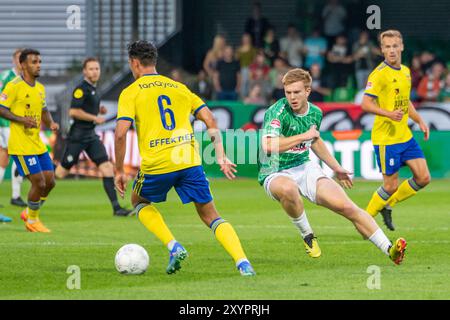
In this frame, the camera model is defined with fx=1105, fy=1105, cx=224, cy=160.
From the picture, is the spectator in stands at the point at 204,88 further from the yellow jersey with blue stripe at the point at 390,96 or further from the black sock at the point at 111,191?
the yellow jersey with blue stripe at the point at 390,96

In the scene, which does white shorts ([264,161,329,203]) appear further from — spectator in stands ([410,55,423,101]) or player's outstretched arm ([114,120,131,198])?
spectator in stands ([410,55,423,101])

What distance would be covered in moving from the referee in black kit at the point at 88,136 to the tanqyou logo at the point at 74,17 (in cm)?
1163

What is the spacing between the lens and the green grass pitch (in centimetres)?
892

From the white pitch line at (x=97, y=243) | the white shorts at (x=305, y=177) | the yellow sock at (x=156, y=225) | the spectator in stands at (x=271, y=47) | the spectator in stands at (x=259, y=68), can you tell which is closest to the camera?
the yellow sock at (x=156, y=225)

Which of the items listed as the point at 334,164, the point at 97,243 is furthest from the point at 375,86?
the point at 97,243

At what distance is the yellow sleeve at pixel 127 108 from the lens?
9781 mm

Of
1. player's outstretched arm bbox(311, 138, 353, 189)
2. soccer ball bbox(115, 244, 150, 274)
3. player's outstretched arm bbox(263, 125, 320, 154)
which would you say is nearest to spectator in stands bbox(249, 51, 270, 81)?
player's outstretched arm bbox(311, 138, 353, 189)

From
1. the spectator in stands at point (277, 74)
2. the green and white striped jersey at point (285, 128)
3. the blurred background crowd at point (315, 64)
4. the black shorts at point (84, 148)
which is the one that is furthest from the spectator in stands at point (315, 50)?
the green and white striped jersey at point (285, 128)

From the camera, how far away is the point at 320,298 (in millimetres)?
8445

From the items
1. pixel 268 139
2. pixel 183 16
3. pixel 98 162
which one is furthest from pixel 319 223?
pixel 183 16

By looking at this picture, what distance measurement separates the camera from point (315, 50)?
2648 centimetres

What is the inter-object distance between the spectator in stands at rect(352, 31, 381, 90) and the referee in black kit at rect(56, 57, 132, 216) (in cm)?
1052
